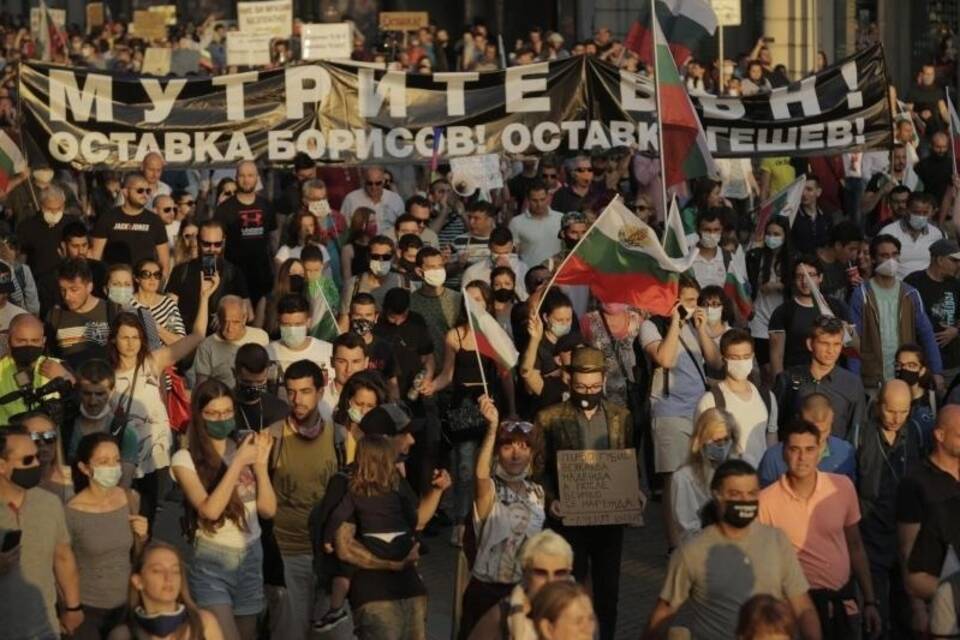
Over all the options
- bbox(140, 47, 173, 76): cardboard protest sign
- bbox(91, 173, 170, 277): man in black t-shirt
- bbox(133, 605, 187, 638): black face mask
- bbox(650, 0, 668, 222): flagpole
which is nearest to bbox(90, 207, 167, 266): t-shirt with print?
bbox(91, 173, 170, 277): man in black t-shirt

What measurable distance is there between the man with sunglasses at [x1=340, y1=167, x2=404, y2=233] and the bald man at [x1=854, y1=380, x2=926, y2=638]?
7.27 m

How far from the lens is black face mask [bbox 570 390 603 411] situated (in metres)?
11.4

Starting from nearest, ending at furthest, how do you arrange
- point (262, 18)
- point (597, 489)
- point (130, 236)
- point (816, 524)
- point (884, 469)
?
point (816, 524), point (597, 489), point (884, 469), point (130, 236), point (262, 18)

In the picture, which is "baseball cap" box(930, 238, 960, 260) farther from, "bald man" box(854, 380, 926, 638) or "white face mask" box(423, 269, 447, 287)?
"bald man" box(854, 380, 926, 638)

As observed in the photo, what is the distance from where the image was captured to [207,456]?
1057 cm

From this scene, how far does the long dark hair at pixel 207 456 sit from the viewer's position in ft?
34.1

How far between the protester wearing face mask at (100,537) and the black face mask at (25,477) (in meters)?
0.34

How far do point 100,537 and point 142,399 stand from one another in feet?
6.88

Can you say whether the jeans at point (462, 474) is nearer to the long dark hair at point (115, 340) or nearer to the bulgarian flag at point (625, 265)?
the bulgarian flag at point (625, 265)

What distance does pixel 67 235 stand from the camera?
15766 mm

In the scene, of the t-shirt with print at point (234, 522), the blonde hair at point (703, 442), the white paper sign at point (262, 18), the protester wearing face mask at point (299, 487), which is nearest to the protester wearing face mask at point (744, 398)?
the blonde hair at point (703, 442)

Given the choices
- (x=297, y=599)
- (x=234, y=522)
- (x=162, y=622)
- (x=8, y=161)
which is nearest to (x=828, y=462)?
(x=297, y=599)

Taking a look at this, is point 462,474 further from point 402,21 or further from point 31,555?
point 402,21

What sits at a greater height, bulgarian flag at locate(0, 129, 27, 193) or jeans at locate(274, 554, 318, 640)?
bulgarian flag at locate(0, 129, 27, 193)
